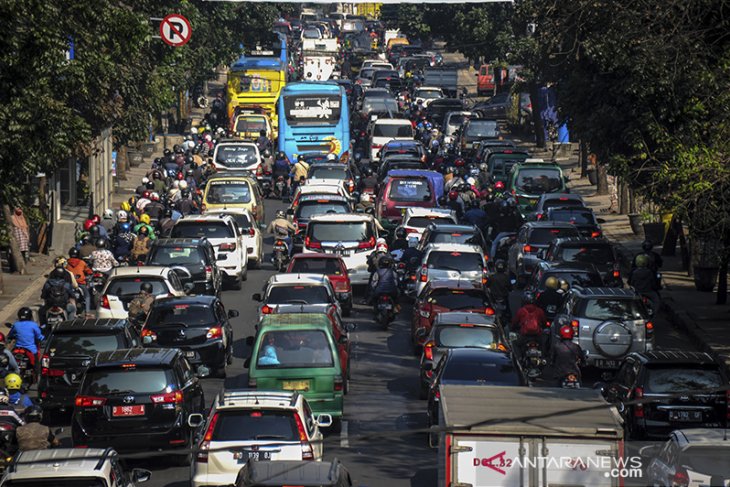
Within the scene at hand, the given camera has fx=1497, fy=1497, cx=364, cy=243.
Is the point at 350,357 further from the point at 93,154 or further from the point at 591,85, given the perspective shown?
the point at 93,154

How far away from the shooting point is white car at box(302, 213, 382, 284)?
110 ft

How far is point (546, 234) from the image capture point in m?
33.8

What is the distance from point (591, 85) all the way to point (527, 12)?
133 inches

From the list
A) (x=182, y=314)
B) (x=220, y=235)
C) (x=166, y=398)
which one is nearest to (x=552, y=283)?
(x=182, y=314)

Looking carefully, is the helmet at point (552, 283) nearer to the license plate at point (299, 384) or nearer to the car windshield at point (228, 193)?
A: the license plate at point (299, 384)

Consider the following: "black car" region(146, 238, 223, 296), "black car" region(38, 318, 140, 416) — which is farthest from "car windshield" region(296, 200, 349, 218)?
"black car" region(38, 318, 140, 416)

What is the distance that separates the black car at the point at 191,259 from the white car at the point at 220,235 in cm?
201

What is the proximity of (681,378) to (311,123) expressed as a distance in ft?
125

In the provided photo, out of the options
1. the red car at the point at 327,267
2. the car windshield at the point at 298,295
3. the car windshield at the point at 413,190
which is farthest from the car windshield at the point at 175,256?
the car windshield at the point at 413,190

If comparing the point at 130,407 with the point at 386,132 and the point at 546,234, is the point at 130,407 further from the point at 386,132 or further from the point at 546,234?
the point at 386,132

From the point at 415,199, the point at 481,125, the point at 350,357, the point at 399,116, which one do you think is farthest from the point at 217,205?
the point at 399,116

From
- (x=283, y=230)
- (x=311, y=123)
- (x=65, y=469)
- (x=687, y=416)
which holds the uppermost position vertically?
(x=311, y=123)

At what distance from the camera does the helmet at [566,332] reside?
82.0 feet

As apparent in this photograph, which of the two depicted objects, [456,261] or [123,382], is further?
[456,261]
